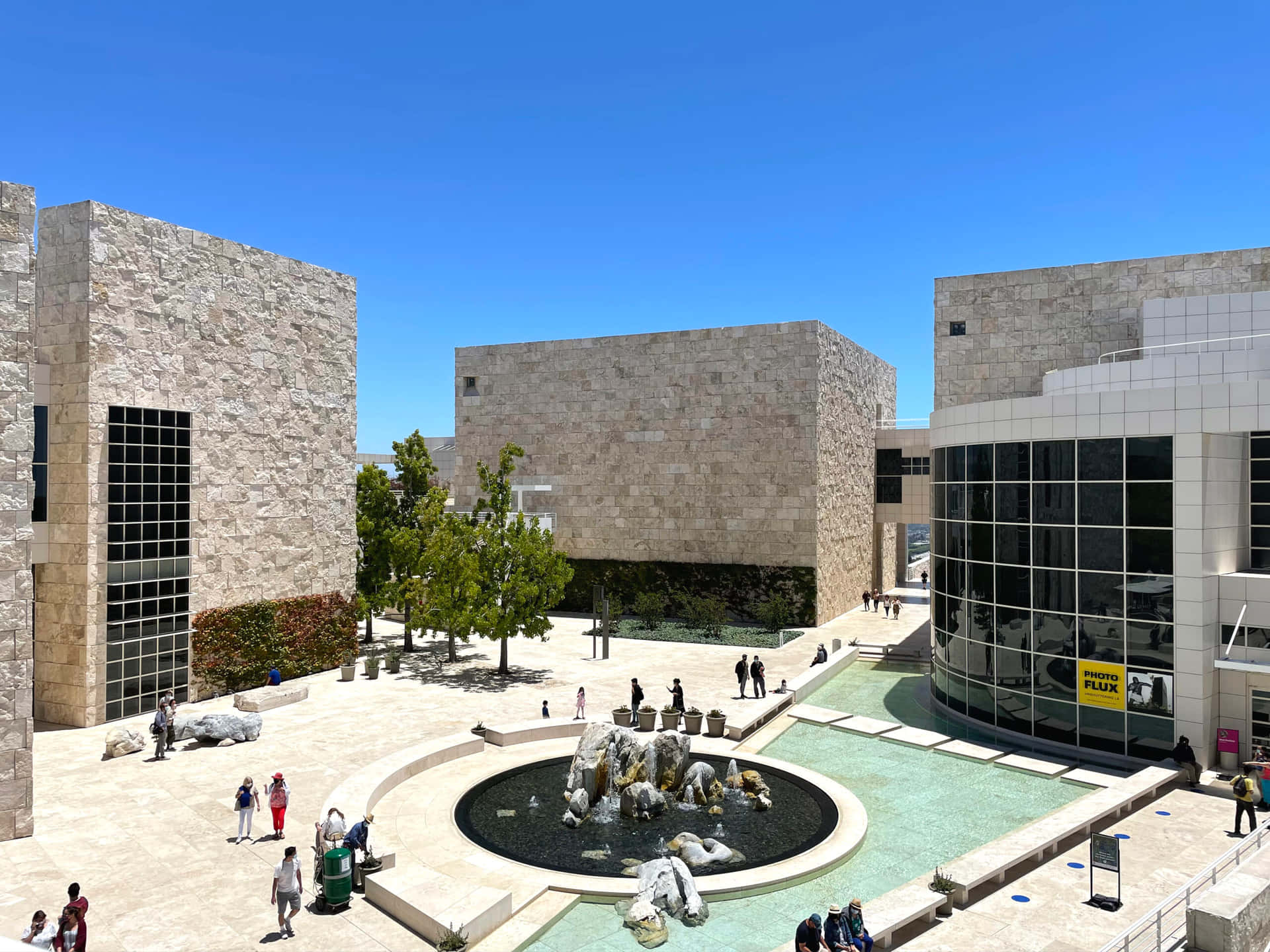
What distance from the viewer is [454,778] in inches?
870

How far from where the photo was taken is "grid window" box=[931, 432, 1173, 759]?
74.4 feet

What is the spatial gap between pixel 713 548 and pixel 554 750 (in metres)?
24.2

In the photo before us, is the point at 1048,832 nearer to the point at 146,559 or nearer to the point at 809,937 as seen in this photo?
the point at 809,937

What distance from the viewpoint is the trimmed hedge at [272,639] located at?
30.1 meters

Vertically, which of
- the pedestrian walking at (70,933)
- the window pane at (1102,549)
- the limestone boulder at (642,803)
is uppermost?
the window pane at (1102,549)

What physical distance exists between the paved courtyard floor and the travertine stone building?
855 centimetres

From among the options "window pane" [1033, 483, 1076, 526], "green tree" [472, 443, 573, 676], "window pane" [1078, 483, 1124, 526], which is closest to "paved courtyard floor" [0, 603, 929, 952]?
"green tree" [472, 443, 573, 676]

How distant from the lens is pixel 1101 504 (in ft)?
77.0

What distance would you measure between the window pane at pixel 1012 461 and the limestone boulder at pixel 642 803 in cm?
1493

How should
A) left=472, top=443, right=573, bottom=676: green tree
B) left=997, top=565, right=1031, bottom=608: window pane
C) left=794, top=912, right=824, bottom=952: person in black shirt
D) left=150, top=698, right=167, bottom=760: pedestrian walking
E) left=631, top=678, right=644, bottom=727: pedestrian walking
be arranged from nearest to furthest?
left=794, top=912, right=824, bottom=952: person in black shirt, left=150, top=698, right=167, bottom=760: pedestrian walking, left=997, top=565, right=1031, bottom=608: window pane, left=631, top=678, right=644, bottom=727: pedestrian walking, left=472, top=443, right=573, bottom=676: green tree

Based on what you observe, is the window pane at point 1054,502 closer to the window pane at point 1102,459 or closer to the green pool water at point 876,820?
the window pane at point 1102,459

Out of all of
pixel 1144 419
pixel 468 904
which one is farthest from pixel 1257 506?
pixel 468 904

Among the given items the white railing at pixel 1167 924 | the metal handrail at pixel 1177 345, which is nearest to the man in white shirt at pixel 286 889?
the white railing at pixel 1167 924

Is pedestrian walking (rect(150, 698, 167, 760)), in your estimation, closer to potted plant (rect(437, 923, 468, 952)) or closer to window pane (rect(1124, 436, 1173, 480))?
potted plant (rect(437, 923, 468, 952))
